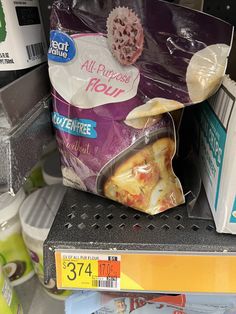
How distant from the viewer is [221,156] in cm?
49

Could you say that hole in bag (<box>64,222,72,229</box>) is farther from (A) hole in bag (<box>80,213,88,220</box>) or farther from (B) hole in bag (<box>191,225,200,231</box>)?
(B) hole in bag (<box>191,225,200,231</box>)

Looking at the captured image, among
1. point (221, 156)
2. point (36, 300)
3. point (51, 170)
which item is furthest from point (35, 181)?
point (221, 156)

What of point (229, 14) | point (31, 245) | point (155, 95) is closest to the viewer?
point (155, 95)

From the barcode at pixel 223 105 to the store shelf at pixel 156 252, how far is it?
0.18 metres

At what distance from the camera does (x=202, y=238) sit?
508 mm

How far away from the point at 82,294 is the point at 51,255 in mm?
265

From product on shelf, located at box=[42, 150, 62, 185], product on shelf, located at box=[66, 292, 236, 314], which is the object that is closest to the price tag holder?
product on shelf, located at box=[66, 292, 236, 314]

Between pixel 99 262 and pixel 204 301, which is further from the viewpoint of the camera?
pixel 204 301

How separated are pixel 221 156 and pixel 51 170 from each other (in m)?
0.62

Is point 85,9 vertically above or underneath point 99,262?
above

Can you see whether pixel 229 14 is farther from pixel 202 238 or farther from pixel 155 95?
pixel 202 238

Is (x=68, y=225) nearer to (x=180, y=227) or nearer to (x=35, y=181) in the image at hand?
(x=180, y=227)

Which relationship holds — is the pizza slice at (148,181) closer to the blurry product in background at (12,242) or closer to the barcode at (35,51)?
the barcode at (35,51)

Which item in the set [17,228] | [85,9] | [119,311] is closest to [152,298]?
[119,311]
